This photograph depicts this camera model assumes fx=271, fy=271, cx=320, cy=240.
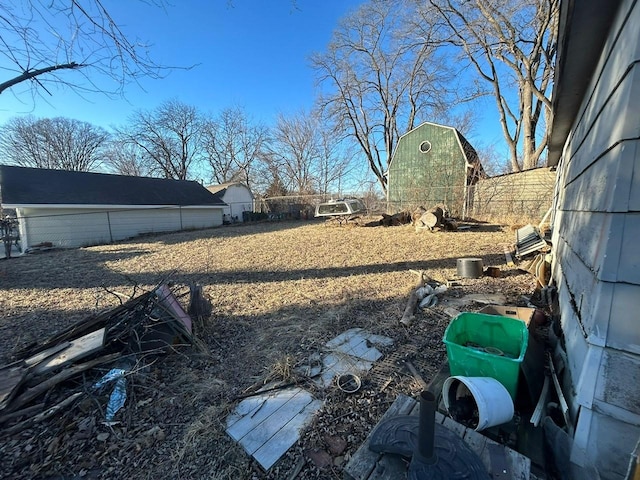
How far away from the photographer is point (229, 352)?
2570mm

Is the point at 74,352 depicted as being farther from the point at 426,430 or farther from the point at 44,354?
the point at 426,430

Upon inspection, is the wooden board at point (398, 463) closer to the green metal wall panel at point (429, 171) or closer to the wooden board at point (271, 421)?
the wooden board at point (271, 421)

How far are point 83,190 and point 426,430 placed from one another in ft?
53.3

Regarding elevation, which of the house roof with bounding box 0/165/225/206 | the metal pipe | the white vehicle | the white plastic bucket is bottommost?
the white plastic bucket

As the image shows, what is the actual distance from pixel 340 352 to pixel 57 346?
2336 millimetres

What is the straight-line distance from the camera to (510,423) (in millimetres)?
1418

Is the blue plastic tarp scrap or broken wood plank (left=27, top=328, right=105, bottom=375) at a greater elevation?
broken wood plank (left=27, top=328, right=105, bottom=375)

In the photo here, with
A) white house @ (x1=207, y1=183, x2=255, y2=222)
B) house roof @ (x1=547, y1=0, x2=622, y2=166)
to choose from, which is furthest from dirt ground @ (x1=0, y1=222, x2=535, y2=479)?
white house @ (x1=207, y1=183, x2=255, y2=222)

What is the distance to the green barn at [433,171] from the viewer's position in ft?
46.8

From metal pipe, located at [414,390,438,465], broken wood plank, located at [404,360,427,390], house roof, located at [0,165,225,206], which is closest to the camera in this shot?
metal pipe, located at [414,390,438,465]

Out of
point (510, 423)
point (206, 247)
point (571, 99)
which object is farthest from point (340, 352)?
point (206, 247)

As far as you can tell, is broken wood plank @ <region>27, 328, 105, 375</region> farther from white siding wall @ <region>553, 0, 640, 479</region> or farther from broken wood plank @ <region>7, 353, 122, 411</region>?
white siding wall @ <region>553, 0, 640, 479</region>

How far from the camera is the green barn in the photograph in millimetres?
14258

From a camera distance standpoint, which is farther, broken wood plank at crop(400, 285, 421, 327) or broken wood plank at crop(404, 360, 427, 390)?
broken wood plank at crop(400, 285, 421, 327)
